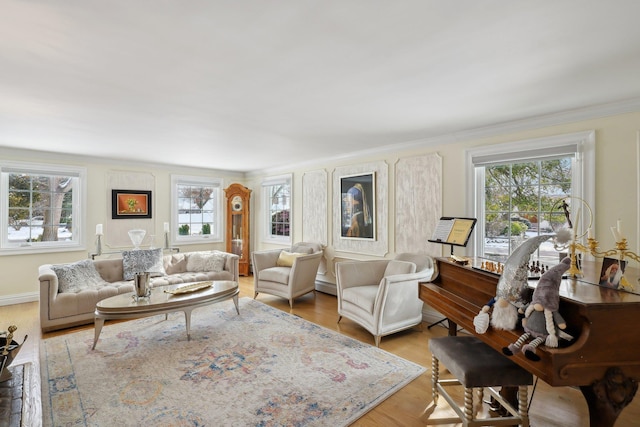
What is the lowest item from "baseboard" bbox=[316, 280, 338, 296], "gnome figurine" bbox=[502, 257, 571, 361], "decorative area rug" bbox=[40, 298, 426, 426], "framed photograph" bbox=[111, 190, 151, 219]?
"decorative area rug" bbox=[40, 298, 426, 426]

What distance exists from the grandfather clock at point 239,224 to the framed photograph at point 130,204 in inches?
60.5

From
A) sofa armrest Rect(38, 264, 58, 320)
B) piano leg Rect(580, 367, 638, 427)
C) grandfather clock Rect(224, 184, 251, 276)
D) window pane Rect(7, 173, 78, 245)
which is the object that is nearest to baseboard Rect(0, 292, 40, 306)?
window pane Rect(7, 173, 78, 245)

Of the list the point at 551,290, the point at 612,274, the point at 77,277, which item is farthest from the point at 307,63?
the point at 77,277

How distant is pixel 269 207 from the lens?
6.78 m

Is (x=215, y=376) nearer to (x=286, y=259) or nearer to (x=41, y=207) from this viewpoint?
(x=286, y=259)

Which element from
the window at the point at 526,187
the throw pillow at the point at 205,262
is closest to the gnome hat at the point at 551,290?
the window at the point at 526,187

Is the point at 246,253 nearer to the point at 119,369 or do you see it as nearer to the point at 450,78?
the point at 119,369

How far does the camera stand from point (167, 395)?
7.68 feet

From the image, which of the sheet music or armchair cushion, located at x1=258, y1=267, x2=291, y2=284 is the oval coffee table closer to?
armchair cushion, located at x1=258, y1=267, x2=291, y2=284

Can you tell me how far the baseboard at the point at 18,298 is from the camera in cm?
456

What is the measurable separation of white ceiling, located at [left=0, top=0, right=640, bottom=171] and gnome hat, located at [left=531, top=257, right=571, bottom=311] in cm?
121

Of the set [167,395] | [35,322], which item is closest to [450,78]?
[167,395]

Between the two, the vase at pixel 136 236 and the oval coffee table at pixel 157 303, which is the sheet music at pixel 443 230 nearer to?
the oval coffee table at pixel 157 303

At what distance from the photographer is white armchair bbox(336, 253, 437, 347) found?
326 cm
